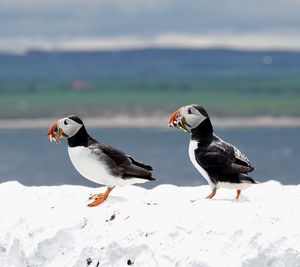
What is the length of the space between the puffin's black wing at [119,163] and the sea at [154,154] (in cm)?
1805

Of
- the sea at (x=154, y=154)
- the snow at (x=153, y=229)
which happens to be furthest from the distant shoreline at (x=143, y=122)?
the snow at (x=153, y=229)

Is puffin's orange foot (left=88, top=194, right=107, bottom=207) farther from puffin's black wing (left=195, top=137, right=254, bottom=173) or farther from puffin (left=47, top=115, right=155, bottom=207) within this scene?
puffin's black wing (left=195, top=137, right=254, bottom=173)

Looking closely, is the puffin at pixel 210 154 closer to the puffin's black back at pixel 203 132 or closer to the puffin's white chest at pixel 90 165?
the puffin's black back at pixel 203 132

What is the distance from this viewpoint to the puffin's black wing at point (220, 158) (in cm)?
1283

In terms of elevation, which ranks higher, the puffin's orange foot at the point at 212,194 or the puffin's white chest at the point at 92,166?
the puffin's white chest at the point at 92,166

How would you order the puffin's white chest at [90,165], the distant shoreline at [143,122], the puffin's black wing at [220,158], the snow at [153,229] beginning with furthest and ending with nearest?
the distant shoreline at [143,122], the puffin's white chest at [90,165], the puffin's black wing at [220,158], the snow at [153,229]

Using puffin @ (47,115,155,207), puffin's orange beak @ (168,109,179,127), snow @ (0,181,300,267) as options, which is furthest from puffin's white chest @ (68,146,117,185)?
puffin's orange beak @ (168,109,179,127)

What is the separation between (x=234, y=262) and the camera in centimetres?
1164

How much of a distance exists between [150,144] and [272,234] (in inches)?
1839

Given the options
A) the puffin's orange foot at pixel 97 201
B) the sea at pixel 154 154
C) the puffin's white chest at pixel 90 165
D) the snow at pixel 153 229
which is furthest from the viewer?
the sea at pixel 154 154

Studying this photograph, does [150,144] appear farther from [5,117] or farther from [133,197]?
[133,197]

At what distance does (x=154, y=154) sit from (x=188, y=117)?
3757cm

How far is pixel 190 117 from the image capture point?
508 inches

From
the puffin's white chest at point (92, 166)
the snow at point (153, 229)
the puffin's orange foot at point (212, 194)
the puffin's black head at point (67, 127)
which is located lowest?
the snow at point (153, 229)
